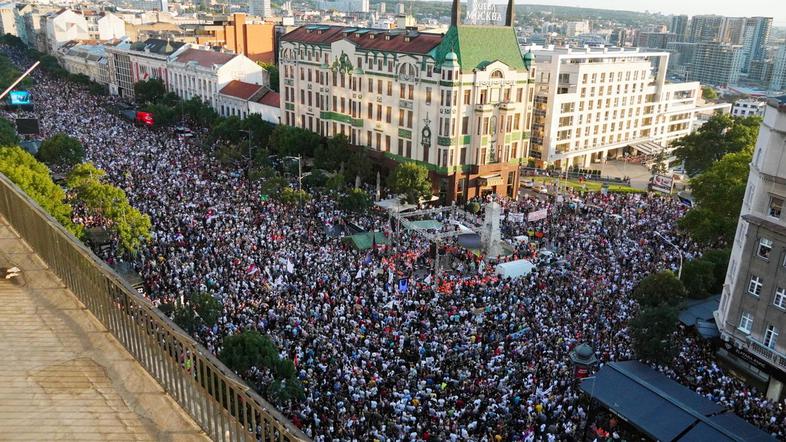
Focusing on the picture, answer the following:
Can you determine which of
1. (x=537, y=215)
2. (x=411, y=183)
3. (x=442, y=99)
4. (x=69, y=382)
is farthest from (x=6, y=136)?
(x=69, y=382)

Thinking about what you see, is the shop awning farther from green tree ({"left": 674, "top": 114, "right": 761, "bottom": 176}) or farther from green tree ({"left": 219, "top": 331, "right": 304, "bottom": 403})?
green tree ({"left": 219, "top": 331, "right": 304, "bottom": 403})

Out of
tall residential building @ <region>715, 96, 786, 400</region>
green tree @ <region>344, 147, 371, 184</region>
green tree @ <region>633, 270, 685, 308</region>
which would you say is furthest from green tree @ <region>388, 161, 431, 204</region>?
tall residential building @ <region>715, 96, 786, 400</region>

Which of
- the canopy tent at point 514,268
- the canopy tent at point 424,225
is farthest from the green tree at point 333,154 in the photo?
the canopy tent at point 514,268

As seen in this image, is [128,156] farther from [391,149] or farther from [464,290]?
[464,290]

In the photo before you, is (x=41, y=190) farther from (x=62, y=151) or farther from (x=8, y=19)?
(x=8, y=19)

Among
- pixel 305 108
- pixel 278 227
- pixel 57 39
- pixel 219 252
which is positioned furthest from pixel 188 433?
pixel 57 39
